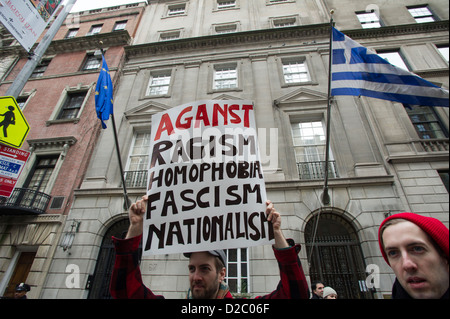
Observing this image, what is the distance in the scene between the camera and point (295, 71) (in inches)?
458

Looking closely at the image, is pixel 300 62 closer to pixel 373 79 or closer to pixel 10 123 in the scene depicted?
pixel 373 79

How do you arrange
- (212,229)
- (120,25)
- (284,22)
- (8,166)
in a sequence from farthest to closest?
1. (120,25)
2. (284,22)
3. (8,166)
4. (212,229)

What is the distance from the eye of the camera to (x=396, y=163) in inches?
304

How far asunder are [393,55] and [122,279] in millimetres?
14890

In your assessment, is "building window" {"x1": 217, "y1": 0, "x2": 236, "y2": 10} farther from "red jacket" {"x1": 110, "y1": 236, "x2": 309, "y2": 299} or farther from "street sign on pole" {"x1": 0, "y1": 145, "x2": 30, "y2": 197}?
"red jacket" {"x1": 110, "y1": 236, "x2": 309, "y2": 299}

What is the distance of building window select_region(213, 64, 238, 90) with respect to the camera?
38.2 feet

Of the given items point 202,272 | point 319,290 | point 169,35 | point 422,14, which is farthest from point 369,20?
point 202,272

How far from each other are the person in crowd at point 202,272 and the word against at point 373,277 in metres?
5.79

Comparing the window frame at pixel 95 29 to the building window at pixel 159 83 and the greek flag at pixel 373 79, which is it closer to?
the building window at pixel 159 83

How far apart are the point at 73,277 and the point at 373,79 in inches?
435

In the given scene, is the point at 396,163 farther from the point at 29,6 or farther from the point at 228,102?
the point at 29,6
